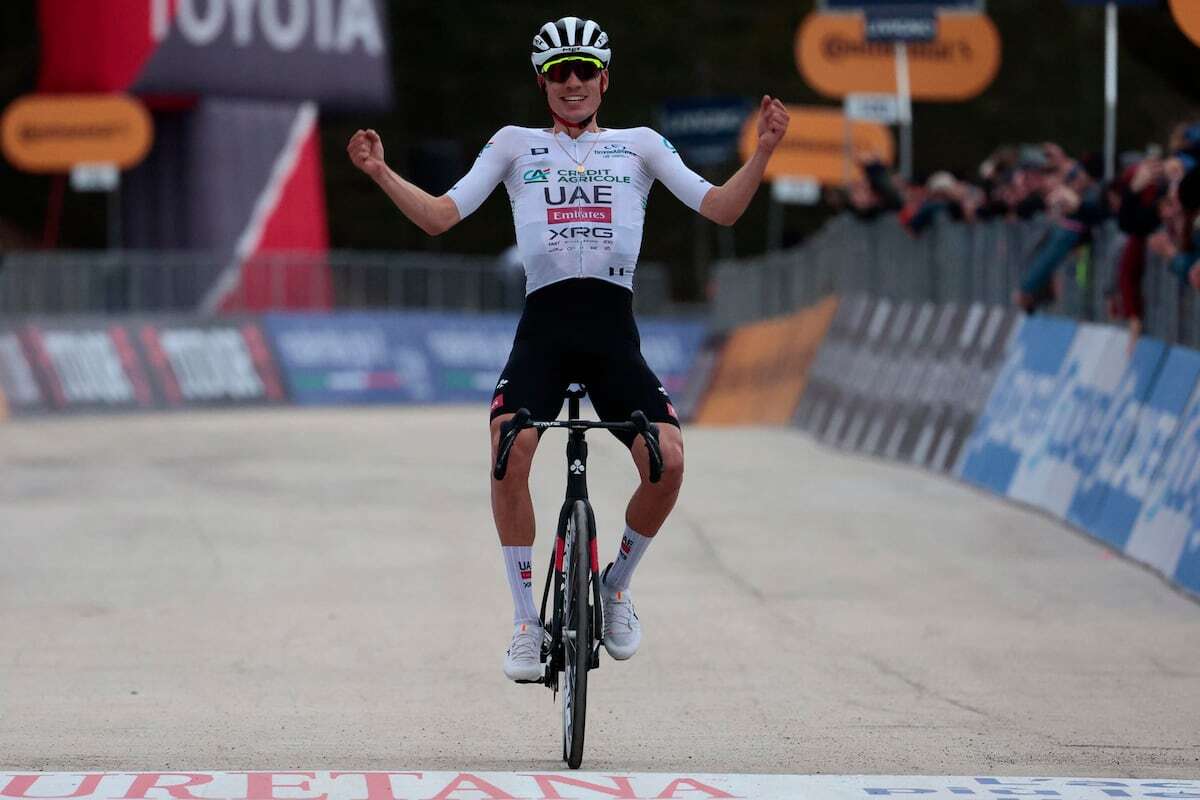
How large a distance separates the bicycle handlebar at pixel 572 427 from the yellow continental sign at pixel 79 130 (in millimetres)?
26349

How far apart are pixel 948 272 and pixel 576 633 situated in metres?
12.2

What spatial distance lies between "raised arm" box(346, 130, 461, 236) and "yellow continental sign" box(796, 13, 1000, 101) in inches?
623

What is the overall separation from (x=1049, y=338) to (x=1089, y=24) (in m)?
36.0

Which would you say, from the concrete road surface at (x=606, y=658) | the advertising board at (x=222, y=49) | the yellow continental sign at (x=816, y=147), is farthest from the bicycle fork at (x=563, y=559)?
the advertising board at (x=222, y=49)

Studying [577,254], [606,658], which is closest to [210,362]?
[606,658]

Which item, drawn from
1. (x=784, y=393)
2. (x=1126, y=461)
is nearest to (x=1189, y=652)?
(x=1126, y=461)

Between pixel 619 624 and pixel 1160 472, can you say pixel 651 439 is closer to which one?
pixel 619 624

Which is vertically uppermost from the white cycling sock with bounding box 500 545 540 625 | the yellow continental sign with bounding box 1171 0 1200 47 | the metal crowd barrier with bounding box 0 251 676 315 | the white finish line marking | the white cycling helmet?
the yellow continental sign with bounding box 1171 0 1200 47

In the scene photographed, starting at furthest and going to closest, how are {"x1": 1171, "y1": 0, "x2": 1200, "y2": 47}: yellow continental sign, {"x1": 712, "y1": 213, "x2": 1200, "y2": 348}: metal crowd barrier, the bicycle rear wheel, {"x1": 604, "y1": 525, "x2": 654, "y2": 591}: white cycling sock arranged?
{"x1": 712, "y1": 213, "x2": 1200, "y2": 348}: metal crowd barrier < {"x1": 1171, "y1": 0, "x2": 1200, "y2": 47}: yellow continental sign < {"x1": 604, "y1": 525, "x2": 654, "y2": 591}: white cycling sock < the bicycle rear wheel

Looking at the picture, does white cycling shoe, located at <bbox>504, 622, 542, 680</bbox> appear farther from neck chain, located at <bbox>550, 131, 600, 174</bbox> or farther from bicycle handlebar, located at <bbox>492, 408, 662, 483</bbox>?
neck chain, located at <bbox>550, 131, 600, 174</bbox>

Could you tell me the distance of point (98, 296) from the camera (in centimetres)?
3284

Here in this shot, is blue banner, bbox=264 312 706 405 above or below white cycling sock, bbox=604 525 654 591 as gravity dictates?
below

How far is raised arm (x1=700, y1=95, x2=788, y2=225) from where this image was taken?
26.5ft

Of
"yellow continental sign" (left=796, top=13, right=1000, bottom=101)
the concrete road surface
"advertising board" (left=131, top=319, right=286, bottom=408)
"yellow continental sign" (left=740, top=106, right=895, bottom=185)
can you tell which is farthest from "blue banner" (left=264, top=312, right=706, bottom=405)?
the concrete road surface
